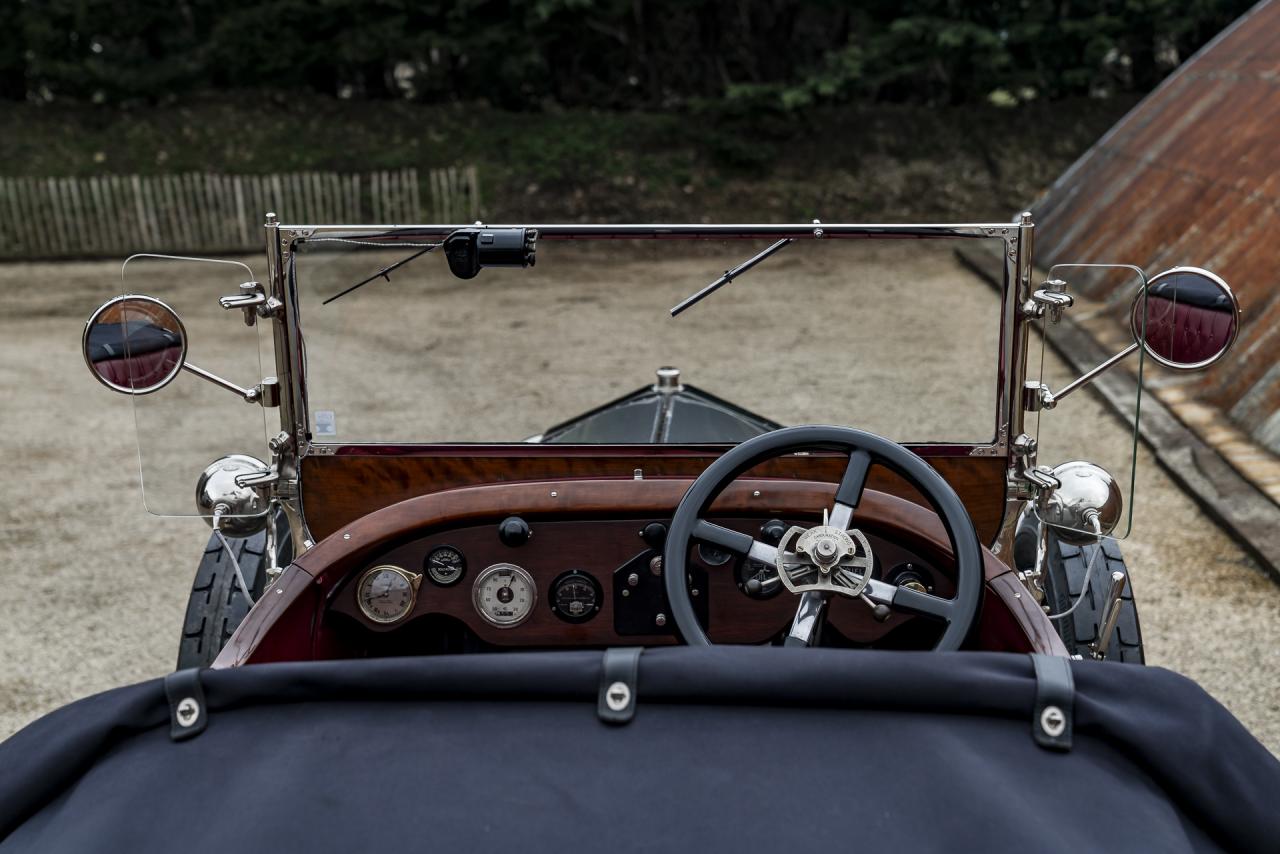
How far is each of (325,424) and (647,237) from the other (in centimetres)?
99

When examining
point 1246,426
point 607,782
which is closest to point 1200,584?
point 1246,426

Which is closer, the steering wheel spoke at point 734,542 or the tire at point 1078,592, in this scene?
the steering wheel spoke at point 734,542

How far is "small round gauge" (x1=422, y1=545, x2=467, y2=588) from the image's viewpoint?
2900mm

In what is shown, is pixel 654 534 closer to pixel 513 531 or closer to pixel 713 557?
pixel 713 557

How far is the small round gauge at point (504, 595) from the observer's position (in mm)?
2924

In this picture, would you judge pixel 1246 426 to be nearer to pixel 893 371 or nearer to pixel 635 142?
pixel 893 371

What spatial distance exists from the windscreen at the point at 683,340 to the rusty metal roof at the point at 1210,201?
11.9 feet

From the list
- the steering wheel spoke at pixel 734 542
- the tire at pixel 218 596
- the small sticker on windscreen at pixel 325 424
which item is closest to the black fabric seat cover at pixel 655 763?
the steering wheel spoke at pixel 734 542

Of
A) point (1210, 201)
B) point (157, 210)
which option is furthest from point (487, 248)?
point (157, 210)

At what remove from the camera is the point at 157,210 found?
1817 cm

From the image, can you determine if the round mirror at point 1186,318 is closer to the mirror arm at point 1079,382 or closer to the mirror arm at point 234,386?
the mirror arm at point 1079,382

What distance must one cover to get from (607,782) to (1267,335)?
7061 mm

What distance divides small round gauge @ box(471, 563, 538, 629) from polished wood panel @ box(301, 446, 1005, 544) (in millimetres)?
236

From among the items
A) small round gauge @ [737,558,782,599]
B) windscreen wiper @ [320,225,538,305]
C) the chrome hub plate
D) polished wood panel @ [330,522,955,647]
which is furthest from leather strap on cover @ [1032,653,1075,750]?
windscreen wiper @ [320,225,538,305]
